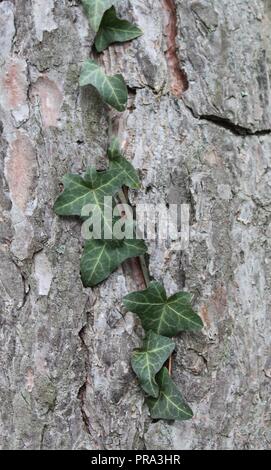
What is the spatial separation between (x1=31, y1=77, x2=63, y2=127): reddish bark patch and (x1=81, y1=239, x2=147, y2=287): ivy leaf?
30cm

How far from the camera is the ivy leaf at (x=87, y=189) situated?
3.57 ft

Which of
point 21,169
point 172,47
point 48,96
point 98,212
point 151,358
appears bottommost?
point 151,358

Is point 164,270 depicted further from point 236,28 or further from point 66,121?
point 236,28

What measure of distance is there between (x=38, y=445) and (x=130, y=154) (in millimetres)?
689

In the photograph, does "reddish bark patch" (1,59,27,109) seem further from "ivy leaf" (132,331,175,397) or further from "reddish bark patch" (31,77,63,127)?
"ivy leaf" (132,331,175,397)

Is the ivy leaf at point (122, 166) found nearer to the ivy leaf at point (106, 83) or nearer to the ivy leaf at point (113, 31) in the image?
the ivy leaf at point (106, 83)

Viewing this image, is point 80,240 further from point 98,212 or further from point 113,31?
point 113,31

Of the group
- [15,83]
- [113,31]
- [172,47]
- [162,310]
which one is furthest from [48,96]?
[162,310]

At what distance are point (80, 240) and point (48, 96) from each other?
332mm

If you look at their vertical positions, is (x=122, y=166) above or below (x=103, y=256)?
above

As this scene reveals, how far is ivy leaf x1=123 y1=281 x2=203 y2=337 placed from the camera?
1096mm

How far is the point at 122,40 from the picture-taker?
112cm

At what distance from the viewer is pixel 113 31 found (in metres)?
1.12

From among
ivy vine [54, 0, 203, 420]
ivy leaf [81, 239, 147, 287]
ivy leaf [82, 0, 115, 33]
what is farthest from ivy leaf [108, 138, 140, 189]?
ivy leaf [82, 0, 115, 33]
